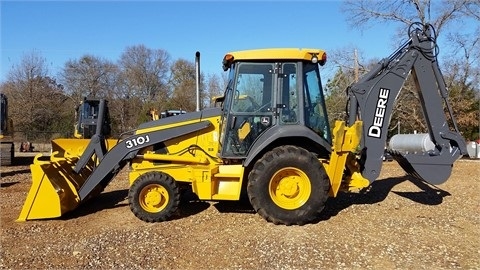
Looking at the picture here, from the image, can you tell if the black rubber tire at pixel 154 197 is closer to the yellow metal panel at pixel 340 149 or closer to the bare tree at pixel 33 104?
the yellow metal panel at pixel 340 149

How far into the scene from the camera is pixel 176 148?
7062mm

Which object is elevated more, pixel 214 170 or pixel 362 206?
pixel 214 170

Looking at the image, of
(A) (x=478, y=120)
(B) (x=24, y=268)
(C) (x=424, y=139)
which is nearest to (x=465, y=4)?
(A) (x=478, y=120)

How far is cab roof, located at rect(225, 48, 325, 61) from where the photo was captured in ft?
21.4

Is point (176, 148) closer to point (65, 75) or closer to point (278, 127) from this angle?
point (278, 127)

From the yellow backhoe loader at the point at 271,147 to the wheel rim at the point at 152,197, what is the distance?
0.02m

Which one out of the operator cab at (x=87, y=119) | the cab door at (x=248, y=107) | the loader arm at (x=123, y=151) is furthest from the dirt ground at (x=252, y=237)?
the operator cab at (x=87, y=119)

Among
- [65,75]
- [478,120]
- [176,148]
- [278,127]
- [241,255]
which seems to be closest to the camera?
[241,255]

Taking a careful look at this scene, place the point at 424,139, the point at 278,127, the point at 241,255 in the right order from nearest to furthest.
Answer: the point at 241,255, the point at 278,127, the point at 424,139

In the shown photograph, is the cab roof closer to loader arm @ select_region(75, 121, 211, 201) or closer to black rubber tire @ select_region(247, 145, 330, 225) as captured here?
loader arm @ select_region(75, 121, 211, 201)

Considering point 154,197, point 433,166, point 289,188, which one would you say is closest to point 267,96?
point 289,188

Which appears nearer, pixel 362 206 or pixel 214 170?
pixel 214 170

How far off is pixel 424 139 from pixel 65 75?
41757 millimetres

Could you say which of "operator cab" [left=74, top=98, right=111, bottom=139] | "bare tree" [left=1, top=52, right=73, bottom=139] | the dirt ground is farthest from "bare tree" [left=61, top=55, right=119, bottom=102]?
the dirt ground
